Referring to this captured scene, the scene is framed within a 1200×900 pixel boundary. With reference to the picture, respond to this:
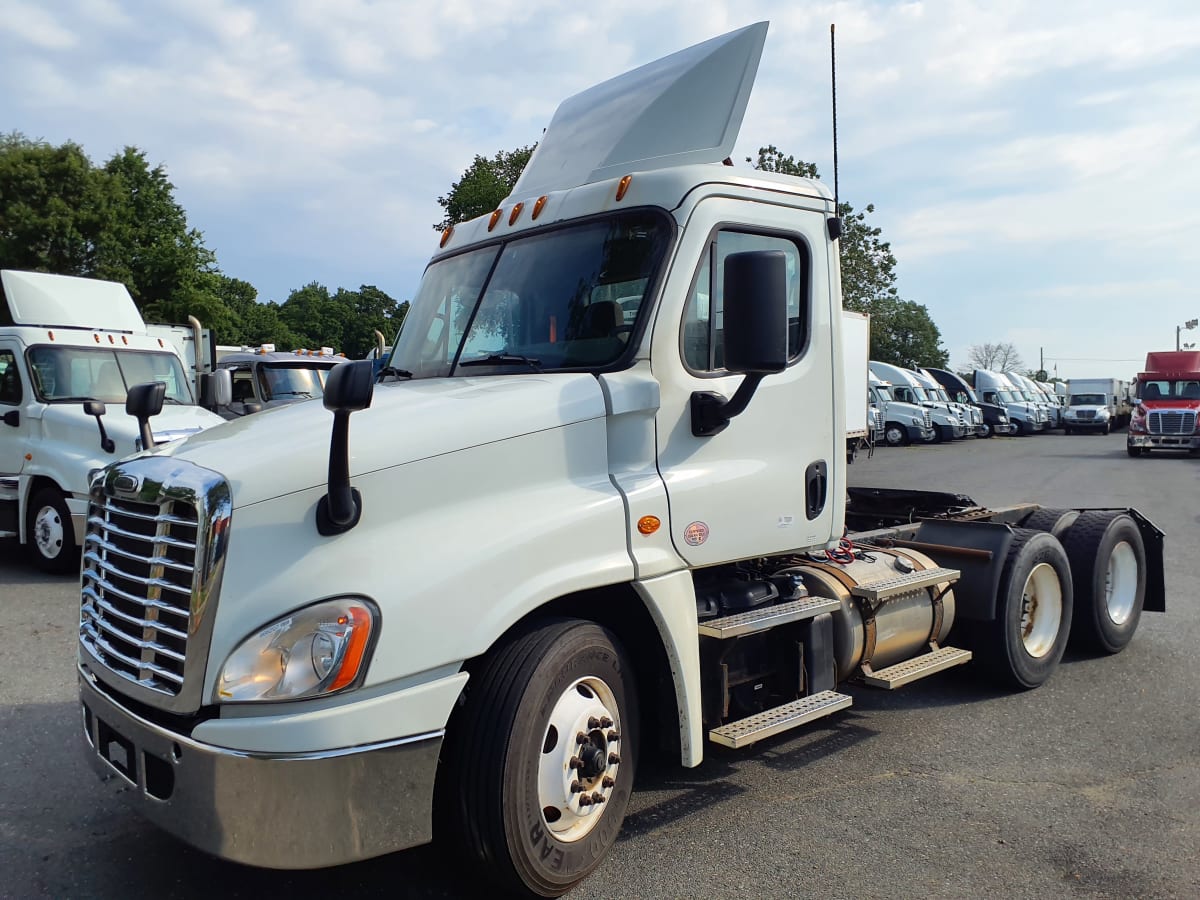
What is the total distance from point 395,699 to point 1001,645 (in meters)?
3.97

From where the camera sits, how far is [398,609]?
286cm

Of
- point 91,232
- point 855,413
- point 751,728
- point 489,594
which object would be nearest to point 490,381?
point 489,594

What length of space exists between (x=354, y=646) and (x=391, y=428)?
76 centimetres

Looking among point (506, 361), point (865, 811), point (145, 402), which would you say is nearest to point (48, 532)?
point (145, 402)

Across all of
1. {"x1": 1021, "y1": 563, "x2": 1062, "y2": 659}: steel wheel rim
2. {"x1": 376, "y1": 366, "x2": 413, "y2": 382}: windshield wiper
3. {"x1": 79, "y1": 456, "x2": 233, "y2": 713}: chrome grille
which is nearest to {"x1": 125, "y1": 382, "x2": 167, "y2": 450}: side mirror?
{"x1": 79, "y1": 456, "x2": 233, "y2": 713}: chrome grille

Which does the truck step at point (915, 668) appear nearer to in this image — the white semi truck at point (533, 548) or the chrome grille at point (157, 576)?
the white semi truck at point (533, 548)

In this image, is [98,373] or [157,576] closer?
[157,576]

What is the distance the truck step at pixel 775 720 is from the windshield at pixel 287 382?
11.0 m

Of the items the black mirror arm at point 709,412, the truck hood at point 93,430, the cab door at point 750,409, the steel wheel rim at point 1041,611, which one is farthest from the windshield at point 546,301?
the truck hood at point 93,430

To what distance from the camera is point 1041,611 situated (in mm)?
5953

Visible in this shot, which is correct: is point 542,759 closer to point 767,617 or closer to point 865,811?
point 767,617

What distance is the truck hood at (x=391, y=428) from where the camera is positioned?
2.98m

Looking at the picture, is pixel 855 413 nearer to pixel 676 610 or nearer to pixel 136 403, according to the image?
pixel 676 610

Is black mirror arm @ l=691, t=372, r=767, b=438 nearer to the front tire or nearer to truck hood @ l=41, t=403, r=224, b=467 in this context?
truck hood @ l=41, t=403, r=224, b=467
